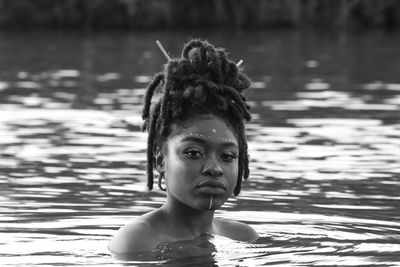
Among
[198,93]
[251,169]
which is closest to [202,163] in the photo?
[198,93]

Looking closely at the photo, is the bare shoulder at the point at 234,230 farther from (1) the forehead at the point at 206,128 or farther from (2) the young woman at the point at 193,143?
(1) the forehead at the point at 206,128

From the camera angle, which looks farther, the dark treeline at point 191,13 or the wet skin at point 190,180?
the dark treeline at point 191,13

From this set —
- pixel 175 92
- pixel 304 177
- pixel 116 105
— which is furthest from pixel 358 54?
pixel 175 92

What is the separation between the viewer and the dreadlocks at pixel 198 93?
724 cm

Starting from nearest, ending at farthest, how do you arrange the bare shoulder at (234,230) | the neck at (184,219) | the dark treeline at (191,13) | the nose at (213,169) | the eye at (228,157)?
the nose at (213,169), the eye at (228,157), the neck at (184,219), the bare shoulder at (234,230), the dark treeline at (191,13)

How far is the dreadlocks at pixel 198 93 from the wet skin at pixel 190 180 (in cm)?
7

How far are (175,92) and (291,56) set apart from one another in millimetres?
24186

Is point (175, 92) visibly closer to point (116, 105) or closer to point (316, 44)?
point (116, 105)

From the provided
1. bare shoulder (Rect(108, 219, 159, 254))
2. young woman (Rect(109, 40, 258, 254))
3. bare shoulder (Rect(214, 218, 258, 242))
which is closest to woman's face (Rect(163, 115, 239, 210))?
young woman (Rect(109, 40, 258, 254))

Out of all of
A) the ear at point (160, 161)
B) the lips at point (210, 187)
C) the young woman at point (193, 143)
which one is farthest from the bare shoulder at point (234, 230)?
the lips at point (210, 187)

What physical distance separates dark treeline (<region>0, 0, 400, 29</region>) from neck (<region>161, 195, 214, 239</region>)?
4245 centimetres

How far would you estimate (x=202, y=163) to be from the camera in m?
7.11

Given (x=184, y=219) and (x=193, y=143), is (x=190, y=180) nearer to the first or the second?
(x=193, y=143)

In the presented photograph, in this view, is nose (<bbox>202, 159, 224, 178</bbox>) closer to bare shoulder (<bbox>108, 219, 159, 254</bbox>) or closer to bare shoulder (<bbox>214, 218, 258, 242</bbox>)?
bare shoulder (<bbox>108, 219, 159, 254</bbox>)
